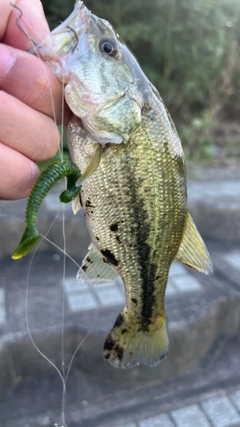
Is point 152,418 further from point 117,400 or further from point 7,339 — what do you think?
point 7,339

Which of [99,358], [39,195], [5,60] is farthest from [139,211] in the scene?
[99,358]

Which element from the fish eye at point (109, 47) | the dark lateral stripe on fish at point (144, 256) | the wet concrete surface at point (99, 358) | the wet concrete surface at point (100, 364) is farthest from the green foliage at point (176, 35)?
the dark lateral stripe on fish at point (144, 256)

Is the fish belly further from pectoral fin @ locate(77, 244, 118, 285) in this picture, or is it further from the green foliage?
the green foliage

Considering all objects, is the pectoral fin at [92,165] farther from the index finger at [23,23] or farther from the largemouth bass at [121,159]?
the index finger at [23,23]

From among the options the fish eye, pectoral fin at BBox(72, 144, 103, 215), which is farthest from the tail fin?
the fish eye

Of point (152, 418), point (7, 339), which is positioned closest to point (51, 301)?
point (7, 339)
